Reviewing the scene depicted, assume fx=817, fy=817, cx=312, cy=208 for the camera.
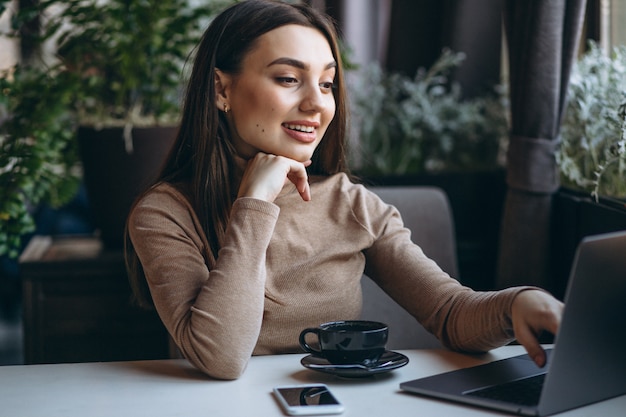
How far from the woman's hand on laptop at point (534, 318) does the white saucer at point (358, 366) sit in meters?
0.17

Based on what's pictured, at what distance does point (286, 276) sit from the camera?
1452 millimetres

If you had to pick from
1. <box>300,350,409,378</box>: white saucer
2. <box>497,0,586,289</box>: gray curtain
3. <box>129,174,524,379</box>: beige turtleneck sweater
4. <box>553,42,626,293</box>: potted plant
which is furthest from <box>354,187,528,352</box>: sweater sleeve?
<box>497,0,586,289</box>: gray curtain

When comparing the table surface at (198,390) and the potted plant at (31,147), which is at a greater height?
the potted plant at (31,147)

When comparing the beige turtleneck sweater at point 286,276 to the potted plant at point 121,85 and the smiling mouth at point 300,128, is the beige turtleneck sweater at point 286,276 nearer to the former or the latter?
the smiling mouth at point 300,128

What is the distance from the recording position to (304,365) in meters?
1.16

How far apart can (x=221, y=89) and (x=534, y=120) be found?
85 centimetres

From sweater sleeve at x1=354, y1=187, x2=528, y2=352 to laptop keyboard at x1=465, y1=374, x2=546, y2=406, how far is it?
0.45 ft

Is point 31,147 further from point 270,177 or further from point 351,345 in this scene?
point 351,345

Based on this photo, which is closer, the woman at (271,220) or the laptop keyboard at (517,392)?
the laptop keyboard at (517,392)

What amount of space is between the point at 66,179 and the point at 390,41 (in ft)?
4.15

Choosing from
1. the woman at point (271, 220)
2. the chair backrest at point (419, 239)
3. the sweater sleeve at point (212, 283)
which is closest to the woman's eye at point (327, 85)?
the woman at point (271, 220)

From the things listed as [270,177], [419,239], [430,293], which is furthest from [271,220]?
[419,239]

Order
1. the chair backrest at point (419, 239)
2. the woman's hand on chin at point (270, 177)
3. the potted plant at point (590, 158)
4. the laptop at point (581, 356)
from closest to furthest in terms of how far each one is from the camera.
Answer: the laptop at point (581, 356), the woman's hand on chin at point (270, 177), the potted plant at point (590, 158), the chair backrest at point (419, 239)

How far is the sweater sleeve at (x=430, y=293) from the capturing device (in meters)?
1.22
